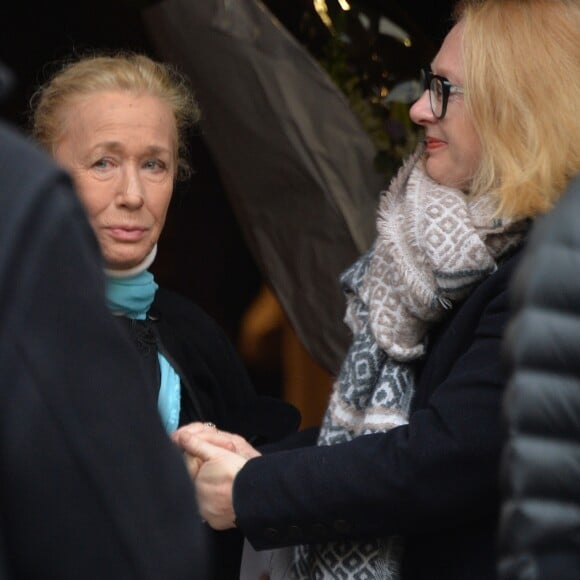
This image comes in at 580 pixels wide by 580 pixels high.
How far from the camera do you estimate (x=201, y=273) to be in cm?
454

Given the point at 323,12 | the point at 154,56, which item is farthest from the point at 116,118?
the point at 154,56

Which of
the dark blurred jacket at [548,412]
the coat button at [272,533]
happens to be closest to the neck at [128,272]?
the coat button at [272,533]

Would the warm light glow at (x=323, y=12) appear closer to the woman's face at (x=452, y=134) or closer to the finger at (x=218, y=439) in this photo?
the woman's face at (x=452, y=134)

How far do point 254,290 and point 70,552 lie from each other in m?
3.29

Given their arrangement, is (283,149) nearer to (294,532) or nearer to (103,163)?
(103,163)

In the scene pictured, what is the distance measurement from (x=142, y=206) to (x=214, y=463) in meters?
0.55

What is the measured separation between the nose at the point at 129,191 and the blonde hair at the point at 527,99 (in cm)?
67

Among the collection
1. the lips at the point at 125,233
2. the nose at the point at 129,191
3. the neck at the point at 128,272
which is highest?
the nose at the point at 129,191

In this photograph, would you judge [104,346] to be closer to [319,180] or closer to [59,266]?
[59,266]

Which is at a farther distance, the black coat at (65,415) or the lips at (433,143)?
the lips at (433,143)

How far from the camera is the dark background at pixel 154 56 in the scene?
11.8 feet

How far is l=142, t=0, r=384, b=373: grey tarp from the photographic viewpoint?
10.9 feet

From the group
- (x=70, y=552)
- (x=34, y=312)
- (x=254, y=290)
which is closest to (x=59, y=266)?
(x=34, y=312)

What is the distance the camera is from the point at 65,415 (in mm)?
1314
